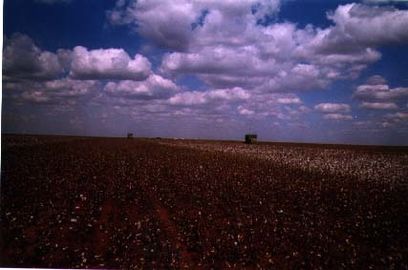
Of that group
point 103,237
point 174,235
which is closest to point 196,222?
point 174,235

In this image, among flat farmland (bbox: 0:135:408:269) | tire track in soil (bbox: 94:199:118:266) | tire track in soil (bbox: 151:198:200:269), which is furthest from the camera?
tire track in soil (bbox: 94:199:118:266)

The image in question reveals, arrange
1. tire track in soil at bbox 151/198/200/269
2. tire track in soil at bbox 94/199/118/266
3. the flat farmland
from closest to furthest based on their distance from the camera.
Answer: tire track in soil at bbox 151/198/200/269 → the flat farmland → tire track in soil at bbox 94/199/118/266

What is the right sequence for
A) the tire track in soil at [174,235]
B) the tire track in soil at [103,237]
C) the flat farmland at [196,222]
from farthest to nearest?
1. the tire track in soil at [103,237]
2. the flat farmland at [196,222]
3. the tire track in soil at [174,235]

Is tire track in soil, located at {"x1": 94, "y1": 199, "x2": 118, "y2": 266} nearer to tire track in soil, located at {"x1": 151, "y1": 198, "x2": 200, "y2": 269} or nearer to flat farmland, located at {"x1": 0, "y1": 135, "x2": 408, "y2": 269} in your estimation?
flat farmland, located at {"x1": 0, "y1": 135, "x2": 408, "y2": 269}

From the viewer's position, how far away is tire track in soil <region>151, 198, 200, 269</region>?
847 centimetres

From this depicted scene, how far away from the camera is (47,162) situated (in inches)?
649

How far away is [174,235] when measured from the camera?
30.6 ft

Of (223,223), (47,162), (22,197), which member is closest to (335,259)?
(223,223)

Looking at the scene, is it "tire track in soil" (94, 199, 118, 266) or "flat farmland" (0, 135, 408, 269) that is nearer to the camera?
"flat farmland" (0, 135, 408, 269)

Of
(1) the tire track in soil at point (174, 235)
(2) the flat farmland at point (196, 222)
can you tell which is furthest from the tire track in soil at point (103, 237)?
(1) the tire track in soil at point (174, 235)

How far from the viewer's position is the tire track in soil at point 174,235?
27.8 ft

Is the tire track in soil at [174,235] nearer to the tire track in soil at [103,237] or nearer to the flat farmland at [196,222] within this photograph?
the flat farmland at [196,222]

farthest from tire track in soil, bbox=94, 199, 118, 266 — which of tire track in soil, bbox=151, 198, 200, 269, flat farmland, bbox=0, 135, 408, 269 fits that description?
tire track in soil, bbox=151, 198, 200, 269

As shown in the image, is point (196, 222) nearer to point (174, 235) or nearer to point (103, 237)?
point (174, 235)
